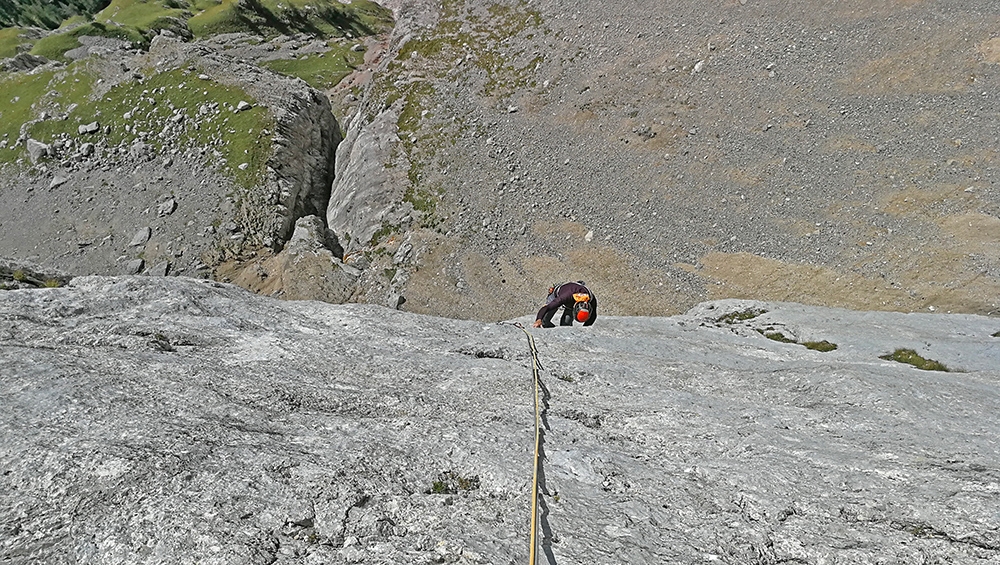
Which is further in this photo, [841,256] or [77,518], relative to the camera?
[841,256]

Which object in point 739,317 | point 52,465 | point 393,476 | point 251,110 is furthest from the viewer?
point 251,110

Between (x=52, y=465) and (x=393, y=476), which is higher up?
(x=393, y=476)

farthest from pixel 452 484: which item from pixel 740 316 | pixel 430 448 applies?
pixel 740 316

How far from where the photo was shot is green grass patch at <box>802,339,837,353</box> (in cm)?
1651

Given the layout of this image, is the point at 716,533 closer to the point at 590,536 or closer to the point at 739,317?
the point at 590,536

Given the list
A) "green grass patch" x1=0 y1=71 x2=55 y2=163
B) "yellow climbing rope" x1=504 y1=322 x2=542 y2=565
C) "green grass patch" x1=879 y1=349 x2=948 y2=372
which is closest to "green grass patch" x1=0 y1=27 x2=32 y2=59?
"green grass patch" x1=0 y1=71 x2=55 y2=163

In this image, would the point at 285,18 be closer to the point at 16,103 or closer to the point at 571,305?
the point at 16,103

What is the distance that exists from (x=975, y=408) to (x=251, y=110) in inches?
1942

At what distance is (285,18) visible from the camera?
94062mm

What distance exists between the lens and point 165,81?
1865 inches

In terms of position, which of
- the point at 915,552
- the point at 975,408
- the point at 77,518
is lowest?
the point at 77,518

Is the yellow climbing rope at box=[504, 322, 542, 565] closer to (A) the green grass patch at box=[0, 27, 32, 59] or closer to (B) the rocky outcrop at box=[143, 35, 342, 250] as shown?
(B) the rocky outcrop at box=[143, 35, 342, 250]

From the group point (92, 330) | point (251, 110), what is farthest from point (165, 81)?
point (92, 330)

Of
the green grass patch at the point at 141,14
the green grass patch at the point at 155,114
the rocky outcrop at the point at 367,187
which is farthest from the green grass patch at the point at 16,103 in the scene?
the green grass patch at the point at 141,14
